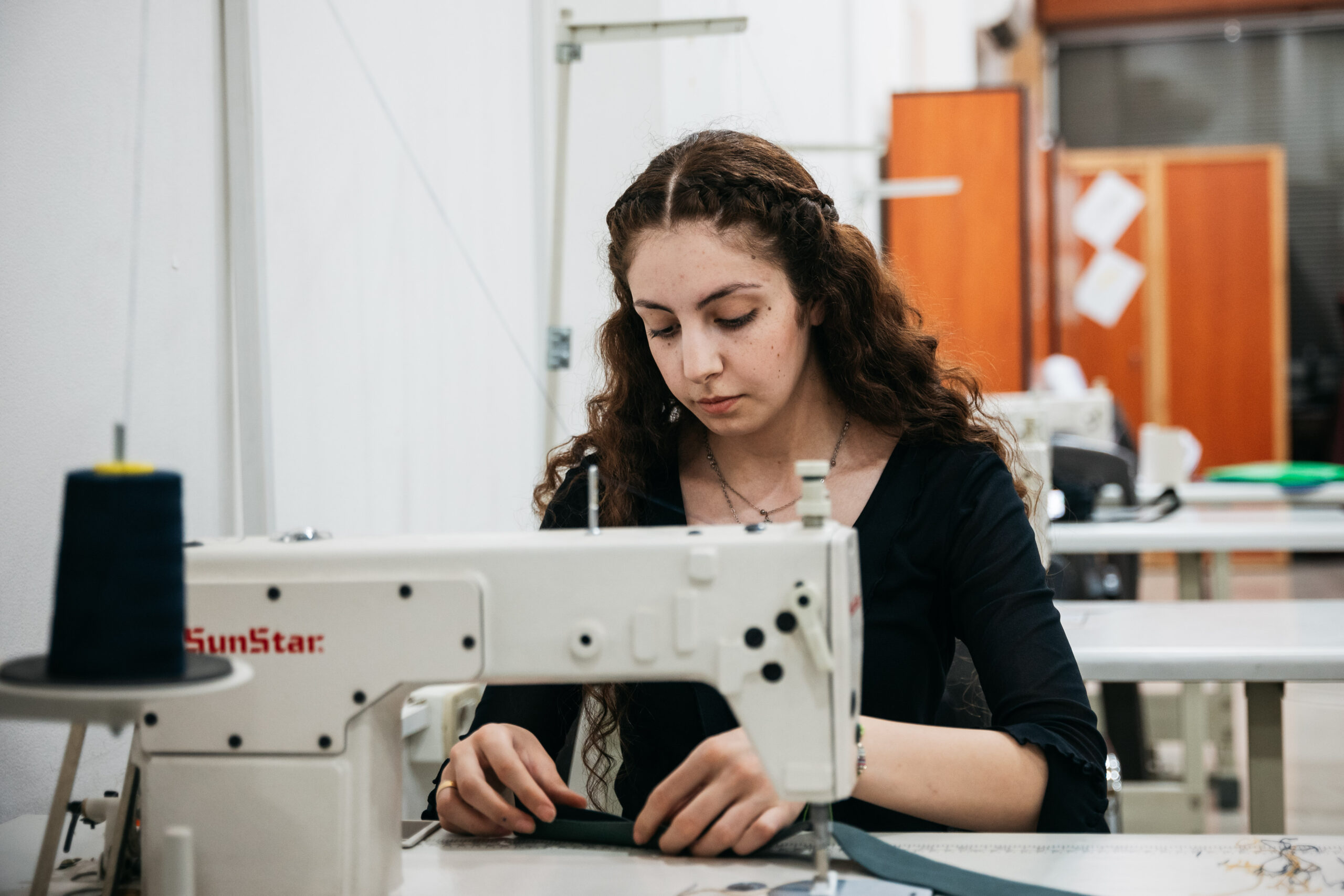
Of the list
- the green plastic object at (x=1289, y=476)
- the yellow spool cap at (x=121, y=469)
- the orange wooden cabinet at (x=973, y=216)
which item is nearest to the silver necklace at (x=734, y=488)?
the yellow spool cap at (x=121, y=469)

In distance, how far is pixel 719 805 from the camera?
95 cm

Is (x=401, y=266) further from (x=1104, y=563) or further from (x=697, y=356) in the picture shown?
(x=1104, y=563)

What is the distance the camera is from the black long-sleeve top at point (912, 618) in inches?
45.2

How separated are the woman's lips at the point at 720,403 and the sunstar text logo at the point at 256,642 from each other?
441mm

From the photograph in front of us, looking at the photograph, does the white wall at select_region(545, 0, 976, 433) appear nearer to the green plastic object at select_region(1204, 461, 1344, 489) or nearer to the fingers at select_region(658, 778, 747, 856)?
the fingers at select_region(658, 778, 747, 856)

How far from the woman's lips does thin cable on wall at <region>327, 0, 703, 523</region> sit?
0.65 feet

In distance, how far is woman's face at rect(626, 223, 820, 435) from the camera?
3.69ft

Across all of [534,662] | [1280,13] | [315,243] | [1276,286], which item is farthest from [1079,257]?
[534,662]

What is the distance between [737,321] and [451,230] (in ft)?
2.81

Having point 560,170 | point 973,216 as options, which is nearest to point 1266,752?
point 560,170

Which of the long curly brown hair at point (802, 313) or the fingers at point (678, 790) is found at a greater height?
the long curly brown hair at point (802, 313)

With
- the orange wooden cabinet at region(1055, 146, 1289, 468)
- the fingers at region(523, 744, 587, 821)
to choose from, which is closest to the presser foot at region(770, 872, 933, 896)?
the fingers at region(523, 744, 587, 821)

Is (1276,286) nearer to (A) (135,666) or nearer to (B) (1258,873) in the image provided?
(B) (1258,873)

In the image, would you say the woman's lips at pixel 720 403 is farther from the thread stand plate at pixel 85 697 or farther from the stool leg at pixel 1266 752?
the stool leg at pixel 1266 752
